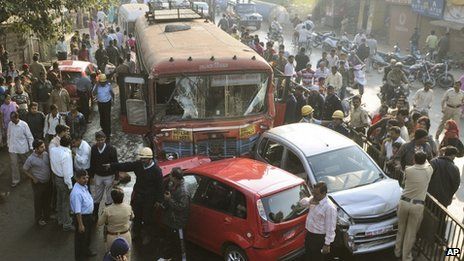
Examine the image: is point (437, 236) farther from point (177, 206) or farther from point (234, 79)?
point (234, 79)

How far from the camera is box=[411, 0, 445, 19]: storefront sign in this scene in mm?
25562

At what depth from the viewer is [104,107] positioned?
13.0 metres

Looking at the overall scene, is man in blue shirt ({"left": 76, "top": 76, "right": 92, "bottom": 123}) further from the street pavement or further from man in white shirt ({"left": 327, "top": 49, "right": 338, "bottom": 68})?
man in white shirt ({"left": 327, "top": 49, "right": 338, "bottom": 68})

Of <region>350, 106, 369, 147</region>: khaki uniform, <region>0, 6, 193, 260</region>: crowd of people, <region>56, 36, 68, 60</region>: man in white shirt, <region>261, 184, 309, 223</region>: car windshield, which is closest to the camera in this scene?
<region>261, 184, 309, 223</region>: car windshield

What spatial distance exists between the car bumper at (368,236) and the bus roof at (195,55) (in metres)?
4.04

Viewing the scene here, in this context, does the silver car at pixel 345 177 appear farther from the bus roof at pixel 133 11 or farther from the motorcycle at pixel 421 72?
the bus roof at pixel 133 11

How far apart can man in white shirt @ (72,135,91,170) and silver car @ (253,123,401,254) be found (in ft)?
10.4

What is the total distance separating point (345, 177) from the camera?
27.6 feet

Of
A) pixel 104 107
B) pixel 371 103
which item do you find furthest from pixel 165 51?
pixel 371 103

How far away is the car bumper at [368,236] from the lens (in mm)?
7539

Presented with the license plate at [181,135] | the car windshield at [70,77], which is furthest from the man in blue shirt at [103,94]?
the license plate at [181,135]

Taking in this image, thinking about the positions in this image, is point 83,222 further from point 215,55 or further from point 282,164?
point 215,55

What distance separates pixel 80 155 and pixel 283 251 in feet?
12.6

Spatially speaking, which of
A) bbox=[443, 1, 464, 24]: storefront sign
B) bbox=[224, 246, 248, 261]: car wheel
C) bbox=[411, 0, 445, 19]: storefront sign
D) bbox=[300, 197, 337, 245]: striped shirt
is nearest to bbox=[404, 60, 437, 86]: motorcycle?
bbox=[443, 1, 464, 24]: storefront sign
